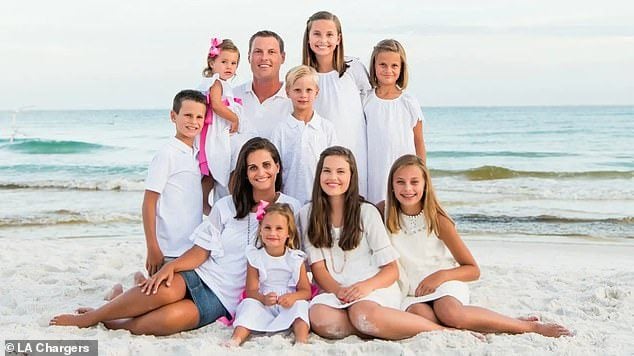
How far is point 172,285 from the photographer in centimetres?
407

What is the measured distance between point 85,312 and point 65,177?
36.2 feet

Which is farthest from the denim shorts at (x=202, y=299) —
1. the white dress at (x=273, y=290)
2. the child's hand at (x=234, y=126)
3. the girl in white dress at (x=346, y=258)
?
the child's hand at (x=234, y=126)

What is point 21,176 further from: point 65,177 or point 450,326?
point 450,326

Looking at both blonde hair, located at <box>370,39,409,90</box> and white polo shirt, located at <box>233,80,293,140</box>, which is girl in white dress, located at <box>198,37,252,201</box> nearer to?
white polo shirt, located at <box>233,80,293,140</box>

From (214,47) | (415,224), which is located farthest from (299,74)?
(415,224)

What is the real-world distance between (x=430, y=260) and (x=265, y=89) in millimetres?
1442

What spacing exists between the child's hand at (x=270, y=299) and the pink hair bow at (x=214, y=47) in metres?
1.48

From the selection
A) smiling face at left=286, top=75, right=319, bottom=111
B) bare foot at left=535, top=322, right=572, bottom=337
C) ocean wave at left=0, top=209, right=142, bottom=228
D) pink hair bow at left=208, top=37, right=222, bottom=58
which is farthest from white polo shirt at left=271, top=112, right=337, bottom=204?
ocean wave at left=0, top=209, right=142, bottom=228

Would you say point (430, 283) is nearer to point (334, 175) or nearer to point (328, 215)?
point (328, 215)

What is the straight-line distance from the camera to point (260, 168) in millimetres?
4141

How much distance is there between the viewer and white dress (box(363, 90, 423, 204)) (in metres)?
4.72

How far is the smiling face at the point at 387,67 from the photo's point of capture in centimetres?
459

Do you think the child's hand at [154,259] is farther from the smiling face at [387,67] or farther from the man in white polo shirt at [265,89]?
the smiling face at [387,67]

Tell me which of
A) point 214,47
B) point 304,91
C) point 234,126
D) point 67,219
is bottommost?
point 67,219
